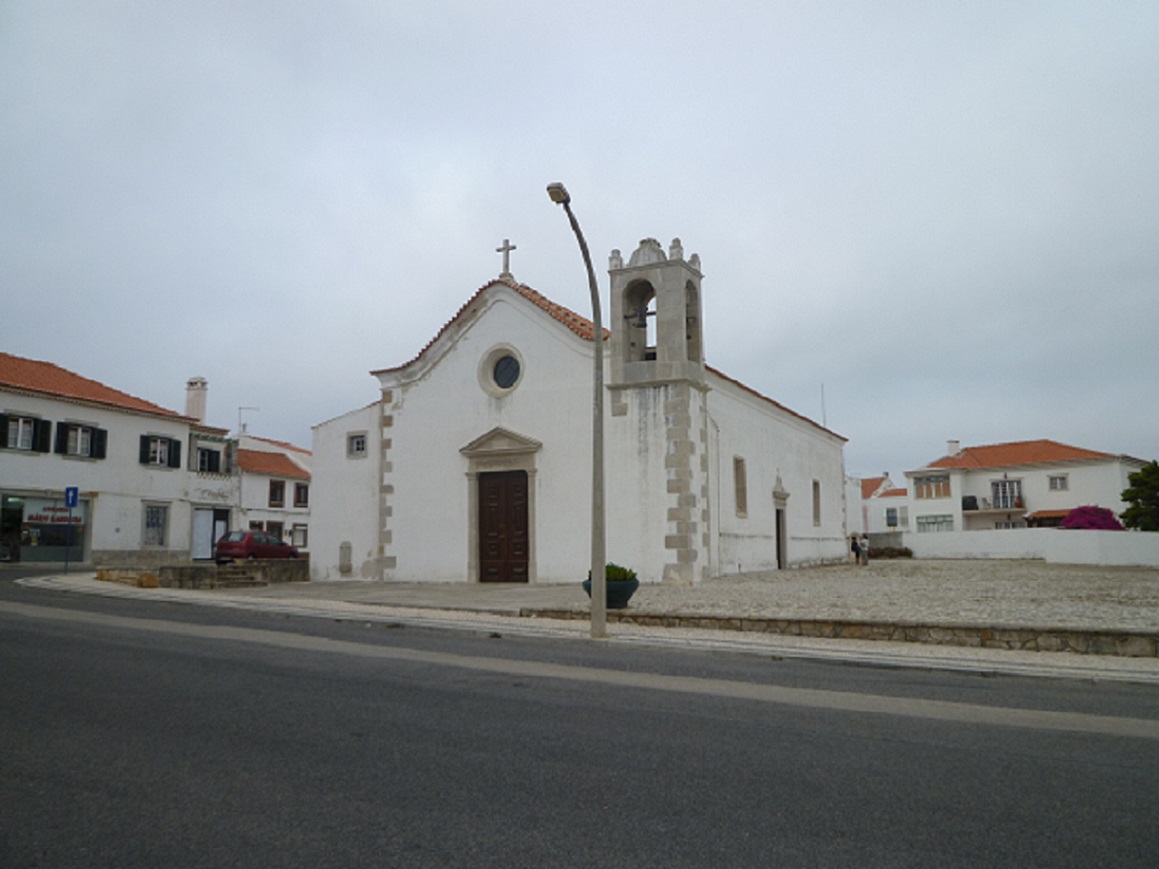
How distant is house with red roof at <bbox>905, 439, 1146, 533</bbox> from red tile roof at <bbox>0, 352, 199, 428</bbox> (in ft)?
164

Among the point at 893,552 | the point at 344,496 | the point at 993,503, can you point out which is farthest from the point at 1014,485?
the point at 344,496

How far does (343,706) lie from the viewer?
6746mm

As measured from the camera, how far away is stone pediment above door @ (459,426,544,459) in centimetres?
2183

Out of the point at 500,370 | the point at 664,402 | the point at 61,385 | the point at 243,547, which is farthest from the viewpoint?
the point at 61,385

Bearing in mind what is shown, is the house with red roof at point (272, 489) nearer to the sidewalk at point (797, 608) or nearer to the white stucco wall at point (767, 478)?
the sidewalk at point (797, 608)

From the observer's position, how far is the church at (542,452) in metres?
20.3

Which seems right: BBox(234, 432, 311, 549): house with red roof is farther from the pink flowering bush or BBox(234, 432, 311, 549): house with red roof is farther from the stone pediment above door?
the pink flowering bush

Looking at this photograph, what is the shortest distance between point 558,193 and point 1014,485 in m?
55.6

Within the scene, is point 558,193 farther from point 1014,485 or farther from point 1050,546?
point 1014,485

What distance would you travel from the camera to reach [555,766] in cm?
507

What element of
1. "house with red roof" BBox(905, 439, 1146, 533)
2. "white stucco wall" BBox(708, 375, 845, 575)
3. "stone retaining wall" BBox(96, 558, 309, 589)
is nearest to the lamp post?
"white stucco wall" BBox(708, 375, 845, 575)

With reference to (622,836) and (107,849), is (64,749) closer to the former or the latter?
(107,849)

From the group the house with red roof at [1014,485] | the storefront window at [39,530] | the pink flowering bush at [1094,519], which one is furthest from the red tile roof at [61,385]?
the house with red roof at [1014,485]

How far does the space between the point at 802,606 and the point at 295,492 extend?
130 ft
